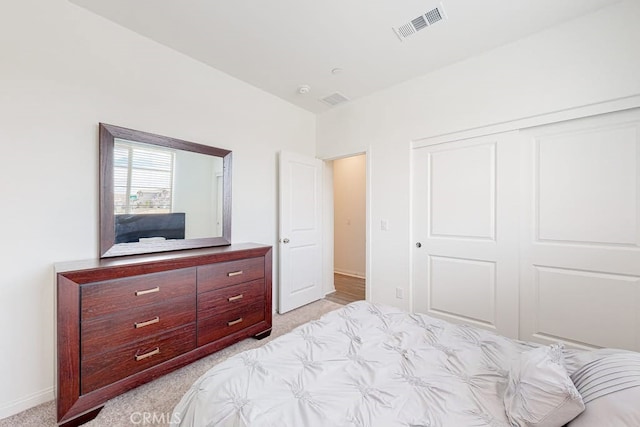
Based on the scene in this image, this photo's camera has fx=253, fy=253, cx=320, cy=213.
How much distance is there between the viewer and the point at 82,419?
1.49 m

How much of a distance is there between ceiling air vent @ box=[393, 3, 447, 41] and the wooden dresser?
91.5 inches

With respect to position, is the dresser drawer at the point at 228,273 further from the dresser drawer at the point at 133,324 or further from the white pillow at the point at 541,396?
the white pillow at the point at 541,396

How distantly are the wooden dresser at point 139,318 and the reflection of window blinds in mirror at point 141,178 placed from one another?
17.5 inches

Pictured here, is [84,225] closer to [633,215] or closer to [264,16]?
[264,16]

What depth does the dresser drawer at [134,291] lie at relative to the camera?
1.53 meters

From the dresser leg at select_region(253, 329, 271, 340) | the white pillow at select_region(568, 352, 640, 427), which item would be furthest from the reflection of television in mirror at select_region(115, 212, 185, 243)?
the white pillow at select_region(568, 352, 640, 427)

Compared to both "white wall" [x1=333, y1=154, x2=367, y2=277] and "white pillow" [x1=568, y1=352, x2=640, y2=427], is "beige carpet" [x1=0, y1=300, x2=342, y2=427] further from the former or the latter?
"white wall" [x1=333, y1=154, x2=367, y2=277]

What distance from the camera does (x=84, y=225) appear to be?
187 cm

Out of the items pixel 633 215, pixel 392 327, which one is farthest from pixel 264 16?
pixel 633 215

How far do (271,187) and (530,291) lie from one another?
285 cm

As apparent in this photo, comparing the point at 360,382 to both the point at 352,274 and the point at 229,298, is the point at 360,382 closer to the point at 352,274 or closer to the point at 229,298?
the point at 229,298

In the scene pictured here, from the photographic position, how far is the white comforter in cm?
85

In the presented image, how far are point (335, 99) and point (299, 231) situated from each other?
180cm

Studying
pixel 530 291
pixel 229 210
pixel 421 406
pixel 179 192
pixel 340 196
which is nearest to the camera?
pixel 421 406
